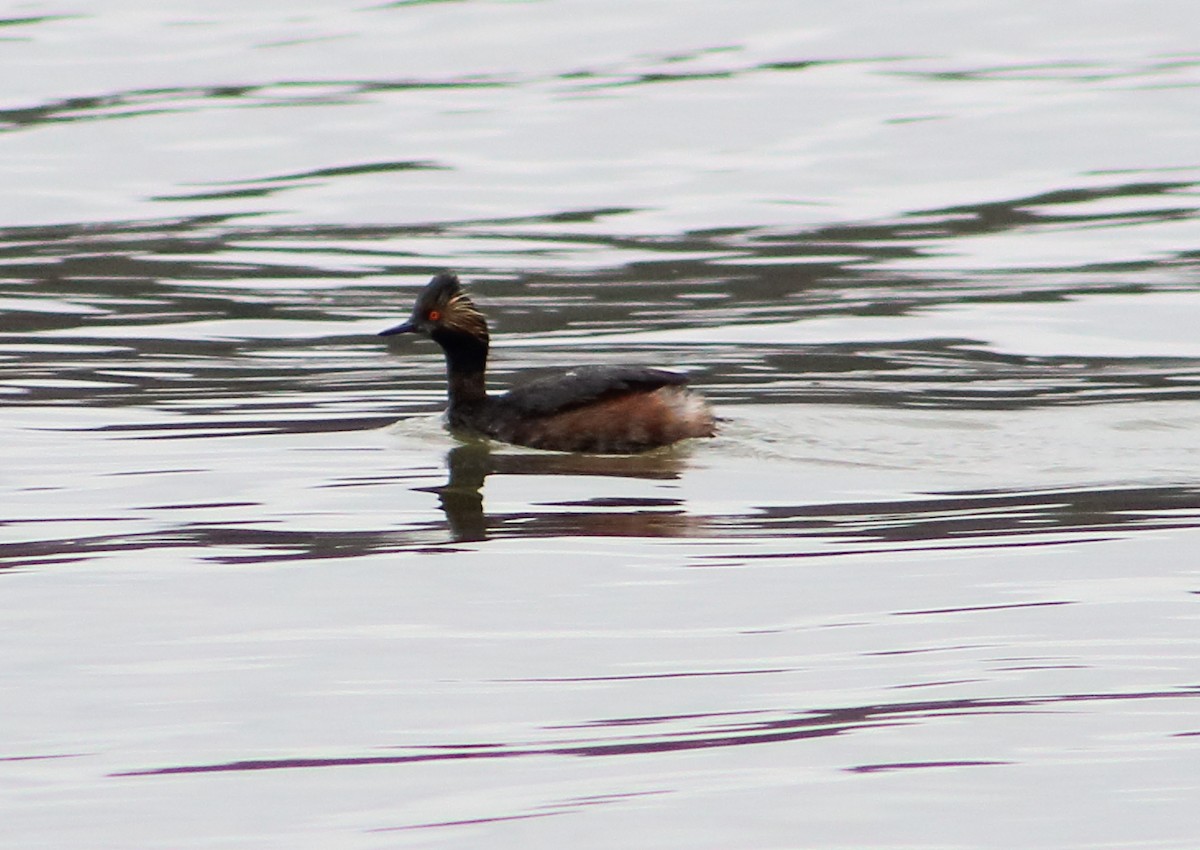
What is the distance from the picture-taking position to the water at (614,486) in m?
6.29

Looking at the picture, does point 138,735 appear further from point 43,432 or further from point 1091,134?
point 1091,134

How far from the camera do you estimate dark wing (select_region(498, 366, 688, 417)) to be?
37.1ft

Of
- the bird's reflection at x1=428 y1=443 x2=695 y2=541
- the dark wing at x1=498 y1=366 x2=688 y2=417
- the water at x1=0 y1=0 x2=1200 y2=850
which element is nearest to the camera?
the water at x1=0 y1=0 x2=1200 y2=850

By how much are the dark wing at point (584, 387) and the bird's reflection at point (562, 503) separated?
25 cm

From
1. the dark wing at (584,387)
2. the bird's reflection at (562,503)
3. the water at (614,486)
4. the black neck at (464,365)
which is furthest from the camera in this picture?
the black neck at (464,365)

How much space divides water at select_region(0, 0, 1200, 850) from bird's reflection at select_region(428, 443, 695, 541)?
0.11 ft

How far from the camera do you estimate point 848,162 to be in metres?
23.7

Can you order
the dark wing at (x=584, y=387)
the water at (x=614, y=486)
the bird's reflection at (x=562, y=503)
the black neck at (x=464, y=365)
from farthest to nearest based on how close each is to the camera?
1. the black neck at (x=464, y=365)
2. the dark wing at (x=584, y=387)
3. the bird's reflection at (x=562, y=503)
4. the water at (x=614, y=486)

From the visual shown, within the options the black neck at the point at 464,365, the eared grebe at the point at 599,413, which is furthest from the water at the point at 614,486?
the black neck at the point at 464,365

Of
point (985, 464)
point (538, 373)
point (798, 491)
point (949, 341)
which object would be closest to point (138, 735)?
point (798, 491)

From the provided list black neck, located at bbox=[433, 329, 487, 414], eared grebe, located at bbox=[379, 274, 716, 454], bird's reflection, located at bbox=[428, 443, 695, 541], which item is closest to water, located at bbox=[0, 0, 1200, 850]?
bird's reflection, located at bbox=[428, 443, 695, 541]

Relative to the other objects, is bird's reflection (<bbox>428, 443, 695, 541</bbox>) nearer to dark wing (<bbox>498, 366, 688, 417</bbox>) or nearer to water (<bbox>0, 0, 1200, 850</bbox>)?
water (<bbox>0, 0, 1200, 850</bbox>)

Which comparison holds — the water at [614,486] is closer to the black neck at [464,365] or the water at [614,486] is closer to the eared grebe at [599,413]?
the eared grebe at [599,413]

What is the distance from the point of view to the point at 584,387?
37.4ft
